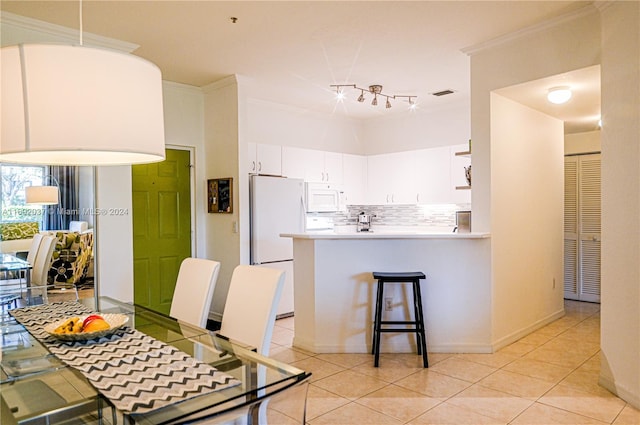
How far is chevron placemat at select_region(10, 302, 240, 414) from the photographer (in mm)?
1345

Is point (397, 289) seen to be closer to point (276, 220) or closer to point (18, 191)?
point (276, 220)

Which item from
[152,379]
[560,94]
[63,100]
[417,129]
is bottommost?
[152,379]

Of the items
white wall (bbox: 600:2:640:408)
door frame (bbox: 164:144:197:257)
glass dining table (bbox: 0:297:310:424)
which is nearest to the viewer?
glass dining table (bbox: 0:297:310:424)

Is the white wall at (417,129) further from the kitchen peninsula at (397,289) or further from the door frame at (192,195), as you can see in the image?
the door frame at (192,195)

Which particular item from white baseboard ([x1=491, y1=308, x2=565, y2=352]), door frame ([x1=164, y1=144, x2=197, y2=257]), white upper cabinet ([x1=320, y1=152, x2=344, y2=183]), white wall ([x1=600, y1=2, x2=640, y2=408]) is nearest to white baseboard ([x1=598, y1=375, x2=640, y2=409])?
white wall ([x1=600, y1=2, x2=640, y2=408])

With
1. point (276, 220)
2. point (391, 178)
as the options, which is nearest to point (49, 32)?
point (276, 220)

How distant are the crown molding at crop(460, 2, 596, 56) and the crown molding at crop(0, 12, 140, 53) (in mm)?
2891

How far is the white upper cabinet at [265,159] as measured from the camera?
4973 millimetres

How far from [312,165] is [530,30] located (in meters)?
3.07

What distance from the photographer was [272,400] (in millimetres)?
1545

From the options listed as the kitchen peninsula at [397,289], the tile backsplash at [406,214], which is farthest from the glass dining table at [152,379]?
the tile backsplash at [406,214]

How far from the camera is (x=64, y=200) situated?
3.36 metres

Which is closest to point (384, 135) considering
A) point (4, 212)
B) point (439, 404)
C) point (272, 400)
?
point (439, 404)

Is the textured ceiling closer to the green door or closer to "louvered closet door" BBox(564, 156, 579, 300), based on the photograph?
the green door
